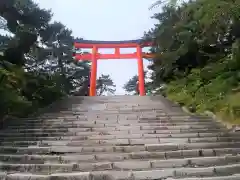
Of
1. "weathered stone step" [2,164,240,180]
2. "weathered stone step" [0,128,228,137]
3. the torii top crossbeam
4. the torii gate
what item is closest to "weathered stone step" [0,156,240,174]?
"weathered stone step" [2,164,240,180]

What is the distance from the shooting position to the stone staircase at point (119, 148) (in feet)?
13.5

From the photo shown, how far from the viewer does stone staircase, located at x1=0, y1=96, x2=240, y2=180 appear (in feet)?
13.5

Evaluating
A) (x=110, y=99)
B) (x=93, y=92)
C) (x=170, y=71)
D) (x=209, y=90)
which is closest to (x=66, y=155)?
(x=209, y=90)

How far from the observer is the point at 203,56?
11383 mm

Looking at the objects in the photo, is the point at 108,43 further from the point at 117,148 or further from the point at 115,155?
the point at 115,155

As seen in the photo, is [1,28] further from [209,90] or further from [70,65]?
[70,65]

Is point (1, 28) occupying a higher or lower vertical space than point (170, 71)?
higher

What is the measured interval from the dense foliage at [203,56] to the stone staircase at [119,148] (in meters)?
0.70

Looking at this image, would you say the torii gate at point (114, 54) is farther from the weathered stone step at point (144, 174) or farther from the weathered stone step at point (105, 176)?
the weathered stone step at point (105, 176)

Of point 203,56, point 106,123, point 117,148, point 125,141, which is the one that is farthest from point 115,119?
point 203,56

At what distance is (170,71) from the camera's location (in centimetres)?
1264

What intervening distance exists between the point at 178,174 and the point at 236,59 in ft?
12.1

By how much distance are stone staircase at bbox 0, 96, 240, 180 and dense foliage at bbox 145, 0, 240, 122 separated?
70 cm

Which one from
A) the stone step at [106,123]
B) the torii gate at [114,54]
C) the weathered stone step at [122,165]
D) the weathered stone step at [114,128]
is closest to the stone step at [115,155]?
the weathered stone step at [122,165]
